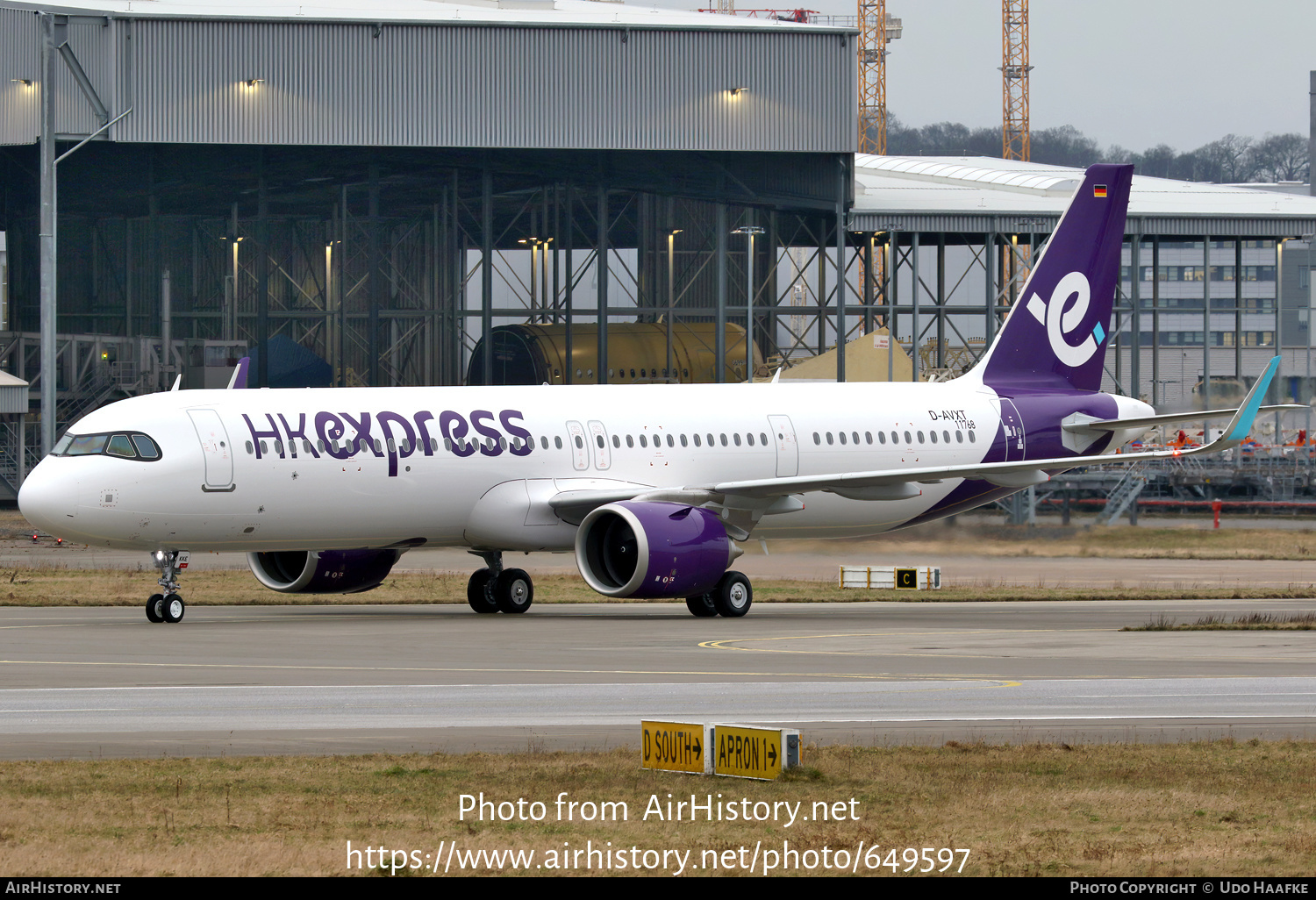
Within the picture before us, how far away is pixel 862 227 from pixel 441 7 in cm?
1886

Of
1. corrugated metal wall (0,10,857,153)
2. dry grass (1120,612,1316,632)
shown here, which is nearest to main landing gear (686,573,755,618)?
dry grass (1120,612,1316,632)

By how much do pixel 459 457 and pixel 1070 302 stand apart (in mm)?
15412

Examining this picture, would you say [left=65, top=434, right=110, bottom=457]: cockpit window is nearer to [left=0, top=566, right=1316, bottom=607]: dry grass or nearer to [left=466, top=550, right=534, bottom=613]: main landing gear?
[left=0, top=566, right=1316, bottom=607]: dry grass

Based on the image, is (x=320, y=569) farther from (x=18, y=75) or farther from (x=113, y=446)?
(x=18, y=75)

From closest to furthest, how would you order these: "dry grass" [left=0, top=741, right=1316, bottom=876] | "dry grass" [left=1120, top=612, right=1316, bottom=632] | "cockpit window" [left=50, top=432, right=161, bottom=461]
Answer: "dry grass" [left=0, top=741, right=1316, bottom=876], "dry grass" [left=1120, top=612, right=1316, bottom=632], "cockpit window" [left=50, top=432, right=161, bottom=461]

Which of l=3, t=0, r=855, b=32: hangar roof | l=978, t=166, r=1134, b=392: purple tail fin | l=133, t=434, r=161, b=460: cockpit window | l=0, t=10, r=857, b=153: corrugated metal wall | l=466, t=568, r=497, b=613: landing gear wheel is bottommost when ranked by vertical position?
l=466, t=568, r=497, b=613: landing gear wheel

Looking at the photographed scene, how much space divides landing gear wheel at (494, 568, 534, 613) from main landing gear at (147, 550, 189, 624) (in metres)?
6.01

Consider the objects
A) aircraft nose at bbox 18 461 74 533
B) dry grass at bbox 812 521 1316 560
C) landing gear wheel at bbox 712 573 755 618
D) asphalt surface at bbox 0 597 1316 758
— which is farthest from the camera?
dry grass at bbox 812 521 1316 560

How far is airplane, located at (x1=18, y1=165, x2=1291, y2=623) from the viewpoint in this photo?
30766 millimetres

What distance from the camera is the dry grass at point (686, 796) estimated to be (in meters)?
11.3

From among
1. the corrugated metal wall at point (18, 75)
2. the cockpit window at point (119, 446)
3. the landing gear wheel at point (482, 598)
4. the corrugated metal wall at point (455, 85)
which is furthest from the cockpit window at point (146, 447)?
the corrugated metal wall at point (18, 75)

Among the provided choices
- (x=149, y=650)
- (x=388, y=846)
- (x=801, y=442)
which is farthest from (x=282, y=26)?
(x=388, y=846)

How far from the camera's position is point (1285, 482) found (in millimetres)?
79562

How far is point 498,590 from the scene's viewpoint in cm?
3459
